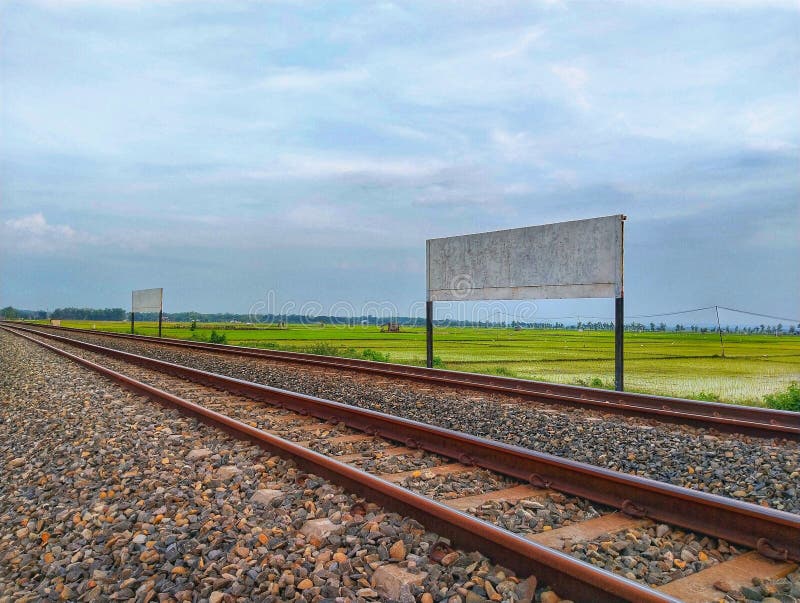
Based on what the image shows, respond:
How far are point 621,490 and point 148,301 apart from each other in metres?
45.8

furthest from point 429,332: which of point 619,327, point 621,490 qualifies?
point 621,490

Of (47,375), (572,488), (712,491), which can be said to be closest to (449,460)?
(572,488)

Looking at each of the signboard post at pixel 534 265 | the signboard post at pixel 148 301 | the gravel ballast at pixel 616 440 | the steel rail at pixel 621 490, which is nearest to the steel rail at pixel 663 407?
the gravel ballast at pixel 616 440

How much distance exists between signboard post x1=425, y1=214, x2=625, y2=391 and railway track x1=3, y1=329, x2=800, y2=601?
6337 mm

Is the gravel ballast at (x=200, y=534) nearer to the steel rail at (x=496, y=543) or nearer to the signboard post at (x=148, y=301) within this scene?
the steel rail at (x=496, y=543)

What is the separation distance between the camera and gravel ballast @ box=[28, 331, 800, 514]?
530 centimetres

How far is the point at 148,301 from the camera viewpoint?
1785 inches

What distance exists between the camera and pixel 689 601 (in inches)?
121

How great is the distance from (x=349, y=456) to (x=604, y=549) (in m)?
3.00

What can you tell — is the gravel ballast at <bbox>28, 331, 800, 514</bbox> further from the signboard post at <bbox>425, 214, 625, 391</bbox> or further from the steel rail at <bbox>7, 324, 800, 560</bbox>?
the signboard post at <bbox>425, 214, 625, 391</bbox>

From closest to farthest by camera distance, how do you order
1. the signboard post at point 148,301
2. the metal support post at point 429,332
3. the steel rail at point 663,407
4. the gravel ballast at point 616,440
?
the gravel ballast at point 616,440, the steel rail at point 663,407, the metal support post at point 429,332, the signboard post at point 148,301

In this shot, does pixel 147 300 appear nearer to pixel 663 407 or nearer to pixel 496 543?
pixel 663 407

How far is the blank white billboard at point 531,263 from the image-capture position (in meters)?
12.1

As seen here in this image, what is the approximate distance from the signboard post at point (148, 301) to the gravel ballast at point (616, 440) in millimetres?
34015
